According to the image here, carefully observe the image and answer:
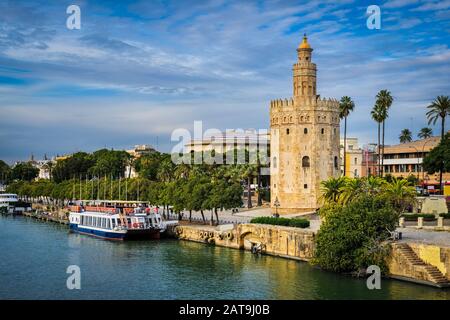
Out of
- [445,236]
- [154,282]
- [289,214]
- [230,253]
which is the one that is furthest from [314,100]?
[154,282]

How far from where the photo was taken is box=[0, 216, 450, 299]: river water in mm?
36531

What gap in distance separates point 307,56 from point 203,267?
32574 millimetres

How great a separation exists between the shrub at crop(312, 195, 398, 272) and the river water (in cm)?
119

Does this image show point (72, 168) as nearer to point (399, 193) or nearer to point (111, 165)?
point (111, 165)

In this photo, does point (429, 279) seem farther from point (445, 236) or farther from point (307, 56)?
point (307, 56)

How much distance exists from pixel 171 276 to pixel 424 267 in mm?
16606

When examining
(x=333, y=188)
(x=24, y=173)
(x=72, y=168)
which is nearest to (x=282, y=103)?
(x=333, y=188)

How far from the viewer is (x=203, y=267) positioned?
46.0 metres

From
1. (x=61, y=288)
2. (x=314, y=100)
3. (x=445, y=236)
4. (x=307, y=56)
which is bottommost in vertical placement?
(x=61, y=288)

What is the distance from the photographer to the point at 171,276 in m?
42.4

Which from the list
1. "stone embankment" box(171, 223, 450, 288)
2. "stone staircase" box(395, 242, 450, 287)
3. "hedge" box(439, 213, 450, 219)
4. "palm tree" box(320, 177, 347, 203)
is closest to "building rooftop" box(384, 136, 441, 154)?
"hedge" box(439, 213, 450, 219)

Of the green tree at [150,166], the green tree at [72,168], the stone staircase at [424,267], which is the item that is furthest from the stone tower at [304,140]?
the green tree at [72,168]

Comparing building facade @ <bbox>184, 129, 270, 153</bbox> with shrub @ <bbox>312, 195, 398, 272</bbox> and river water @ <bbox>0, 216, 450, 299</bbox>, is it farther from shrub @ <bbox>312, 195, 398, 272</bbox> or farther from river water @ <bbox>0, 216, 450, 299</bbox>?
shrub @ <bbox>312, 195, 398, 272</bbox>
